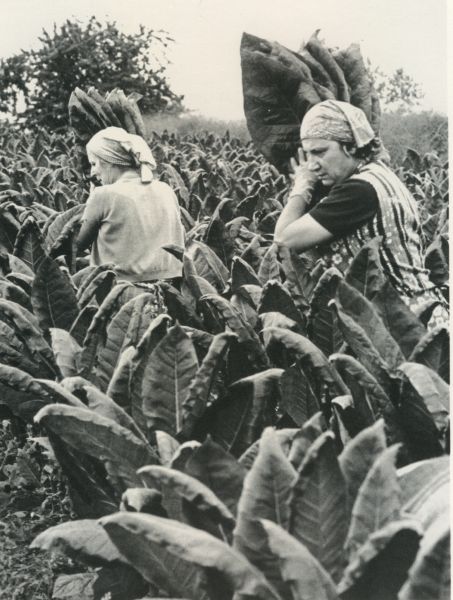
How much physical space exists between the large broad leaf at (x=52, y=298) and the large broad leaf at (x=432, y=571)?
72.4 inches

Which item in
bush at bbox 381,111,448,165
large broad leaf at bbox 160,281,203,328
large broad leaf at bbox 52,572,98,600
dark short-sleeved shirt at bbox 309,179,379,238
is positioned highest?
bush at bbox 381,111,448,165

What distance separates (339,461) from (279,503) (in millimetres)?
137

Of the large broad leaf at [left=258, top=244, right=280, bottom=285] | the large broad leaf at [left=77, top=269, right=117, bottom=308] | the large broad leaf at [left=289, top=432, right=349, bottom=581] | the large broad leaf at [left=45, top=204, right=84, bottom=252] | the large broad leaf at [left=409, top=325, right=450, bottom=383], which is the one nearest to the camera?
the large broad leaf at [left=289, top=432, right=349, bottom=581]

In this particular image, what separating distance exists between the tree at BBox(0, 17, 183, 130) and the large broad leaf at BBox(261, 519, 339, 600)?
63.9 feet

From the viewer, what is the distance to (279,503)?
1448 millimetres

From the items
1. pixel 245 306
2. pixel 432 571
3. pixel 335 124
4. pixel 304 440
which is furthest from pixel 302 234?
pixel 432 571

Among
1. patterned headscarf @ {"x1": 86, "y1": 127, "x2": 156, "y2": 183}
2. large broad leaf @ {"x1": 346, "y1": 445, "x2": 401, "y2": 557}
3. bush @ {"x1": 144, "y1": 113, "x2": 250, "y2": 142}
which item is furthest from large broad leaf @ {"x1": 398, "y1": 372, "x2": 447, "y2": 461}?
bush @ {"x1": 144, "y1": 113, "x2": 250, "y2": 142}

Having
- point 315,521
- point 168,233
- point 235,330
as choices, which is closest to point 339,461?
point 315,521

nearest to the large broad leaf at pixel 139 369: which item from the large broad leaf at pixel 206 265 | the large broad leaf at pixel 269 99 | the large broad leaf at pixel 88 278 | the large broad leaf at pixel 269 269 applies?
the large broad leaf at pixel 88 278

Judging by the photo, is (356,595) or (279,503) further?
(279,503)

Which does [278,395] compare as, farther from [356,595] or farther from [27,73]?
[27,73]

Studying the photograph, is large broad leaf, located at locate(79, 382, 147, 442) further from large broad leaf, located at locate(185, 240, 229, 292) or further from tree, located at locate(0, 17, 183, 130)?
tree, located at locate(0, 17, 183, 130)

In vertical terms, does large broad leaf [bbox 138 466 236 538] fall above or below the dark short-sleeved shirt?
below

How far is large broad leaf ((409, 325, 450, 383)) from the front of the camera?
77.5 inches
